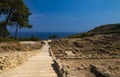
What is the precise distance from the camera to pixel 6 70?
36.1ft

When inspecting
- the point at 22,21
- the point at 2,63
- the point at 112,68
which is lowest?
the point at 112,68

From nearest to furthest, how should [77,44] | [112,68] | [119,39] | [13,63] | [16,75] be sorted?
[16,75]
[13,63]
[112,68]
[77,44]
[119,39]

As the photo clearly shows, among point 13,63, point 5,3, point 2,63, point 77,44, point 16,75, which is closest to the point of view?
point 16,75

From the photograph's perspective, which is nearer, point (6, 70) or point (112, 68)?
point (6, 70)

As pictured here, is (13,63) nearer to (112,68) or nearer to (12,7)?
(112,68)

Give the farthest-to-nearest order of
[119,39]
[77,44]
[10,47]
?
[119,39], [77,44], [10,47]

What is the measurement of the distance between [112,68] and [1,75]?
7.24 meters

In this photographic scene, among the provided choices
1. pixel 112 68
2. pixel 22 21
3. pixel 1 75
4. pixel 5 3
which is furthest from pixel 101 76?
pixel 22 21

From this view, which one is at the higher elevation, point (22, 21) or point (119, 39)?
point (22, 21)

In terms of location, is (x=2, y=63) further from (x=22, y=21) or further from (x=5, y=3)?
(x=22, y=21)

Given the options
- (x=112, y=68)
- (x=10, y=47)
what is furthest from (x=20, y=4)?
(x=112, y=68)

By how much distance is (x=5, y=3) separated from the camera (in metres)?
41.8

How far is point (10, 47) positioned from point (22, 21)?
71.6 feet

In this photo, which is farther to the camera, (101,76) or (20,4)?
(20,4)
